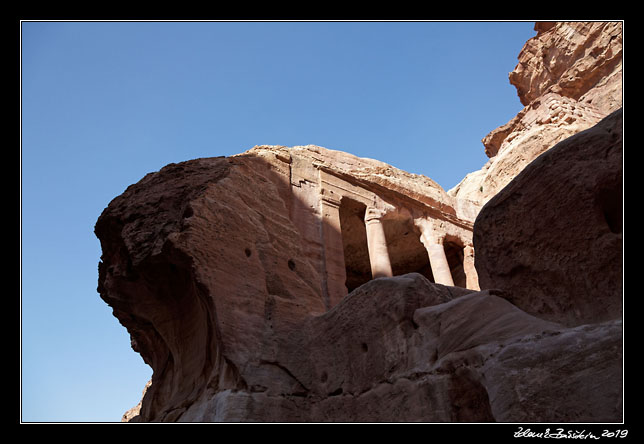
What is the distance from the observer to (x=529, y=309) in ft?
14.7

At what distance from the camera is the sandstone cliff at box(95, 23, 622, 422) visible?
11.9 ft

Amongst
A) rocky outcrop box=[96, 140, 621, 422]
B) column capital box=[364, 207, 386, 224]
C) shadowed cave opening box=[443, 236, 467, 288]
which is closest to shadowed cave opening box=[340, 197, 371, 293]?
column capital box=[364, 207, 386, 224]

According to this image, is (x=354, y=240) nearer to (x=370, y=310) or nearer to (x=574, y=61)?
(x=370, y=310)

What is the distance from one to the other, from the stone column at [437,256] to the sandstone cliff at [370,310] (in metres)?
8.05

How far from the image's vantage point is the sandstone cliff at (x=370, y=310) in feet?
11.9

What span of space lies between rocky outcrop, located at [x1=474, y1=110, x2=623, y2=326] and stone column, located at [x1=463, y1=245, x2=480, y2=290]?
439 inches

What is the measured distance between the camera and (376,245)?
1438 centimetres

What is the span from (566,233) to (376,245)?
33.5 ft

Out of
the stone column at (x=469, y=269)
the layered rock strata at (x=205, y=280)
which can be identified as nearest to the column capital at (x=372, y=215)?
the stone column at (x=469, y=269)

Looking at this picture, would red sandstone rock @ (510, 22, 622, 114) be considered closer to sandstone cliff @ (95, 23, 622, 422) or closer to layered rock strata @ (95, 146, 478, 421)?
layered rock strata @ (95, 146, 478, 421)

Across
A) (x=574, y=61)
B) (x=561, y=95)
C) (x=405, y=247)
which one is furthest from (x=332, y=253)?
(x=574, y=61)

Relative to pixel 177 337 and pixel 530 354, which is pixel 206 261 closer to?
pixel 177 337

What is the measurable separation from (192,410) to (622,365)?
15.1ft

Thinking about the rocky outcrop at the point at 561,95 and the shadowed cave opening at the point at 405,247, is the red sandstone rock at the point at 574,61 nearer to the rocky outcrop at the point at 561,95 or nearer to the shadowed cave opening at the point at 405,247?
the rocky outcrop at the point at 561,95
